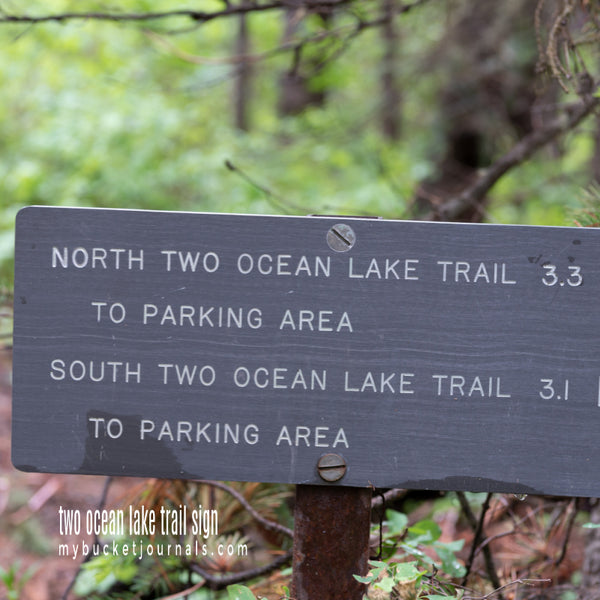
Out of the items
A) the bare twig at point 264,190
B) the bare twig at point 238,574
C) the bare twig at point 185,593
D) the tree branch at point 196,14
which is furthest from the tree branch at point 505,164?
the bare twig at point 185,593

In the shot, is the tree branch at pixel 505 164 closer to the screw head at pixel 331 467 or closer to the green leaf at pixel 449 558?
the green leaf at pixel 449 558

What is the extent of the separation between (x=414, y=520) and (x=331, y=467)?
222 cm

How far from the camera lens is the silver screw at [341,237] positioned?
1562 millimetres

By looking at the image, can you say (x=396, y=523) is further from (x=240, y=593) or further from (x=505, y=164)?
(x=505, y=164)

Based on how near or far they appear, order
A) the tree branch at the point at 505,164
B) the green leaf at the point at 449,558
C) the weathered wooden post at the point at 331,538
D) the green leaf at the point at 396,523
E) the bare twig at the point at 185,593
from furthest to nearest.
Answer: the tree branch at the point at 505,164 < the bare twig at the point at 185,593 < the green leaf at the point at 396,523 < the green leaf at the point at 449,558 < the weathered wooden post at the point at 331,538

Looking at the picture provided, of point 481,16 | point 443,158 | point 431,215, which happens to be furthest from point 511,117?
point 431,215

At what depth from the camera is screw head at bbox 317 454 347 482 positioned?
5.14 feet

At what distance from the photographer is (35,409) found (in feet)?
5.24

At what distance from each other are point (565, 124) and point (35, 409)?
2606 millimetres

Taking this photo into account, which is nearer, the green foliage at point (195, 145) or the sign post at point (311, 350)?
the sign post at point (311, 350)

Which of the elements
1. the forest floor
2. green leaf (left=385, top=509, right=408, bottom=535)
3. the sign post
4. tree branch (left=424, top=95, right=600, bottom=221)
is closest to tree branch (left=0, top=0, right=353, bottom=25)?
tree branch (left=424, top=95, right=600, bottom=221)

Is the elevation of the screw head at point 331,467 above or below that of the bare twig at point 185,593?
above

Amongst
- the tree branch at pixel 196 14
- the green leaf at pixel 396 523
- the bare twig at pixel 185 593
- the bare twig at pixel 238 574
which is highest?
the tree branch at pixel 196 14

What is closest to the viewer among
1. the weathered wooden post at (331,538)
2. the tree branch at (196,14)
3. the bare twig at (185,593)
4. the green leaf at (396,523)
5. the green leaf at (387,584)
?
the green leaf at (387,584)
